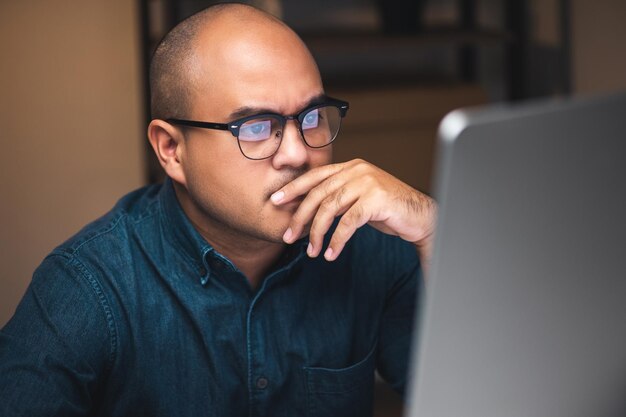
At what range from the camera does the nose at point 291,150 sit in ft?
3.43

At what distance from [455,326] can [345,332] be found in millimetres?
736

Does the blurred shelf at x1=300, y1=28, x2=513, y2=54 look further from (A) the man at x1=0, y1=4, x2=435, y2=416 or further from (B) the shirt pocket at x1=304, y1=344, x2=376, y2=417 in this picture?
(B) the shirt pocket at x1=304, y1=344, x2=376, y2=417

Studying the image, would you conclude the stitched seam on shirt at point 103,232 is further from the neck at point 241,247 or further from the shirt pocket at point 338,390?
the shirt pocket at point 338,390

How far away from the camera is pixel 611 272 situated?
1.77 ft

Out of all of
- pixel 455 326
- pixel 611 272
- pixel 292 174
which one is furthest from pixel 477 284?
pixel 292 174

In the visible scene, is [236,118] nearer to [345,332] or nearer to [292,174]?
[292,174]

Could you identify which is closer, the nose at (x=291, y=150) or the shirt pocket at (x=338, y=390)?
the nose at (x=291, y=150)

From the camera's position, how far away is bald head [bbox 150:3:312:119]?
113cm

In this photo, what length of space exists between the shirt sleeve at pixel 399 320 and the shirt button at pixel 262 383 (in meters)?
0.23

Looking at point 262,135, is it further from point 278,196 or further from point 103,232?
point 103,232

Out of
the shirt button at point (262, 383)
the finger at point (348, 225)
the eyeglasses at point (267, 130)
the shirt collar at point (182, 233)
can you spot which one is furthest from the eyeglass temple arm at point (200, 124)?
the shirt button at point (262, 383)

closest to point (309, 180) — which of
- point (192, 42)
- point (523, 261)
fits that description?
point (192, 42)

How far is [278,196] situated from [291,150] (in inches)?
2.5

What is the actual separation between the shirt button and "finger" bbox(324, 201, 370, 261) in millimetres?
239
